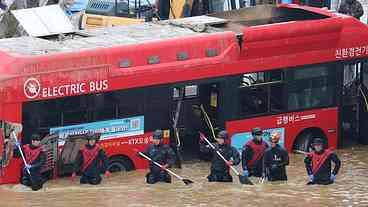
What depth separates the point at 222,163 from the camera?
22953 millimetres

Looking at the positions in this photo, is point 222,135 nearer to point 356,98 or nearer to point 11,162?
point 11,162

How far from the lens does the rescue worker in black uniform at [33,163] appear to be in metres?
22.2

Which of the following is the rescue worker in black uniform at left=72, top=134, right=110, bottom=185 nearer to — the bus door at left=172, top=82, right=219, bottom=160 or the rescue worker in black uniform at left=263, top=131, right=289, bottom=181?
the bus door at left=172, top=82, right=219, bottom=160

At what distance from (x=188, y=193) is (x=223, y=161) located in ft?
3.48

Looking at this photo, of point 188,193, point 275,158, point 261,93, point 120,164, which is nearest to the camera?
point 188,193

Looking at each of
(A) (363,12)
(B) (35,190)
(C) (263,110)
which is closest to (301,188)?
(C) (263,110)

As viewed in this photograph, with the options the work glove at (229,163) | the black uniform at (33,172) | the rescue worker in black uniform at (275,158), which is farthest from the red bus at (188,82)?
the rescue worker in black uniform at (275,158)

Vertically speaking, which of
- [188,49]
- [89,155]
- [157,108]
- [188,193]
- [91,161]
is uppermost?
[188,49]

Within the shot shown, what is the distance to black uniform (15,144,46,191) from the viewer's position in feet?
72.9

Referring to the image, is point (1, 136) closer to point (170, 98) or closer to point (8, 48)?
point (8, 48)

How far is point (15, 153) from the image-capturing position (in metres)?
22.5

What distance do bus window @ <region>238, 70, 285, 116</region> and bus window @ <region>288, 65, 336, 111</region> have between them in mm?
250

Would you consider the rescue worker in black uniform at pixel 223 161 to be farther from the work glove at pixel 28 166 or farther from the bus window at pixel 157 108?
the work glove at pixel 28 166

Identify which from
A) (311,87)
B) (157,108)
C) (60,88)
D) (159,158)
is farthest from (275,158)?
(60,88)
